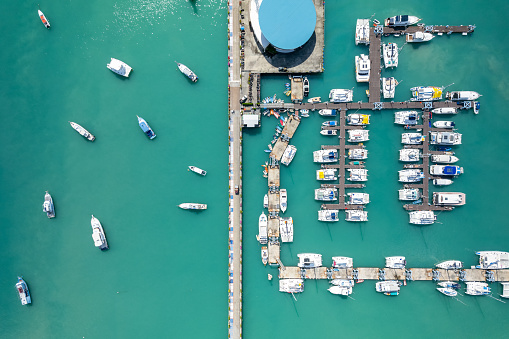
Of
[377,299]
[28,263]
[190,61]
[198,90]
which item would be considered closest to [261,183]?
[198,90]

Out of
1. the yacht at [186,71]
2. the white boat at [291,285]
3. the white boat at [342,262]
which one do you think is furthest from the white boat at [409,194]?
the yacht at [186,71]

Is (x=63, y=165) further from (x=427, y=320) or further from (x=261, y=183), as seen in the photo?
(x=427, y=320)

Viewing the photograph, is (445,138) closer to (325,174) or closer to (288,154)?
(325,174)

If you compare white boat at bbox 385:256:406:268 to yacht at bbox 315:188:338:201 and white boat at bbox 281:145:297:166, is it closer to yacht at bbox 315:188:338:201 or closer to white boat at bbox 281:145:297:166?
yacht at bbox 315:188:338:201

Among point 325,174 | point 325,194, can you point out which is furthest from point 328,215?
point 325,174

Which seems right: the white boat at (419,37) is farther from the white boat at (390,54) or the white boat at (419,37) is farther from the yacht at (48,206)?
the yacht at (48,206)
